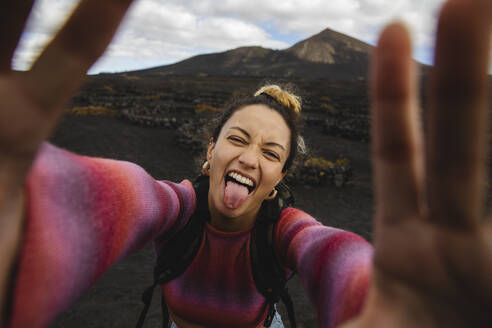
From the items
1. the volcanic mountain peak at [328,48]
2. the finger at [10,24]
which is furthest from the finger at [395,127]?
the volcanic mountain peak at [328,48]

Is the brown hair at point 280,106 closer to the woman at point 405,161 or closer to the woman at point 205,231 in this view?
the woman at point 205,231

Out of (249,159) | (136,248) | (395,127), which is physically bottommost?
(136,248)

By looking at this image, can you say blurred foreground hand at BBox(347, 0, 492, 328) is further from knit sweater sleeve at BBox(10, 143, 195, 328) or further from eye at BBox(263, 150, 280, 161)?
eye at BBox(263, 150, 280, 161)

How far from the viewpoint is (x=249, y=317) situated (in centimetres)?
187

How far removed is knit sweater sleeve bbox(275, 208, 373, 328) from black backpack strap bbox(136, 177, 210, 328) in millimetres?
633

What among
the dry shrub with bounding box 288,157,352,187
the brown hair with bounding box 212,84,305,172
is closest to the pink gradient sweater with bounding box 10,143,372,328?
the brown hair with bounding box 212,84,305,172

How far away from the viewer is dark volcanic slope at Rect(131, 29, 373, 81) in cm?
10656

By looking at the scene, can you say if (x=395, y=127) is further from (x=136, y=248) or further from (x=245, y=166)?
(x=245, y=166)

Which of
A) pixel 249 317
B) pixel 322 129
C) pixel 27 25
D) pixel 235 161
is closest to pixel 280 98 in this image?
pixel 235 161

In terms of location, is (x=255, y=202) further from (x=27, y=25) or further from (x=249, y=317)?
(x=27, y=25)

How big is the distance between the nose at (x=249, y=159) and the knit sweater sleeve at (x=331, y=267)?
499 millimetres

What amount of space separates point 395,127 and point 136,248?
1.17 metres

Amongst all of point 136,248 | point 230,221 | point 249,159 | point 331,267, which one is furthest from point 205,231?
point 331,267

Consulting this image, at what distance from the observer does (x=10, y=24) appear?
0.57 metres
